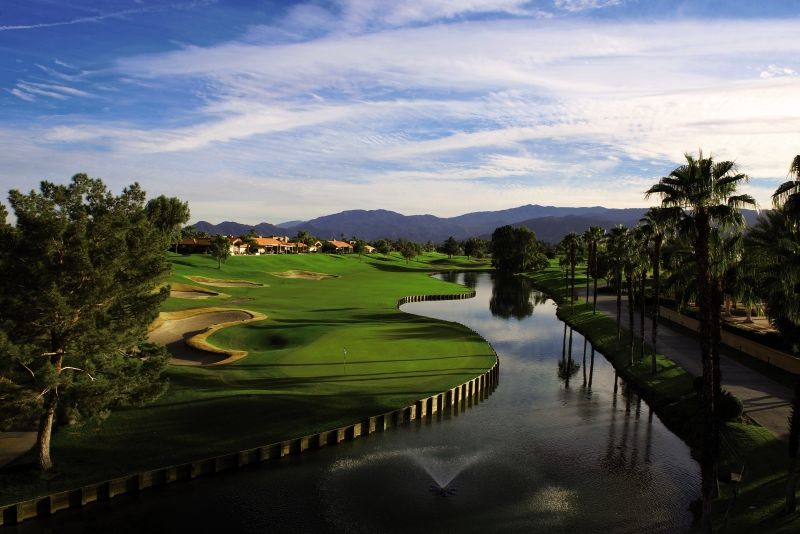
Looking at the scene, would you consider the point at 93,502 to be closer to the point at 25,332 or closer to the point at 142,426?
the point at 142,426

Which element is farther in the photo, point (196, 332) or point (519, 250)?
point (519, 250)

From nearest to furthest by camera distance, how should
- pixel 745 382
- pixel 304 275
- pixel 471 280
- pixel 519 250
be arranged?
pixel 745 382
pixel 304 275
pixel 471 280
pixel 519 250

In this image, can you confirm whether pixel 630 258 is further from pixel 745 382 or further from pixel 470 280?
pixel 470 280

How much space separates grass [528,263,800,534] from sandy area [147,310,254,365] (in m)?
38.6

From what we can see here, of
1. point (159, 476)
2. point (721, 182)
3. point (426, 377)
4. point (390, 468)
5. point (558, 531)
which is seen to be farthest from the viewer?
point (426, 377)

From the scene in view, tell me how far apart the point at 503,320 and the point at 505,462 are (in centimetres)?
5862

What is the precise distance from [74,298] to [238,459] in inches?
498

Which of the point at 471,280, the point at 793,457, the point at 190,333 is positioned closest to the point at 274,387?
the point at 190,333

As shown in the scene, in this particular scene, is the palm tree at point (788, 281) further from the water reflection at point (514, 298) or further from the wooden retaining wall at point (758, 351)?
the water reflection at point (514, 298)

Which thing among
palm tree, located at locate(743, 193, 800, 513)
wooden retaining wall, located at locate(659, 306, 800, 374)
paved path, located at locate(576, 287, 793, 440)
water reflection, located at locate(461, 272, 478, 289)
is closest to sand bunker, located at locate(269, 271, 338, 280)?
water reflection, located at locate(461, 272, 478, 289)

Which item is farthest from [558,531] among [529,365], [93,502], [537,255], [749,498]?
[537,255]

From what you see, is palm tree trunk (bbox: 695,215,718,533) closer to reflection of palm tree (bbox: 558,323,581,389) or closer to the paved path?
the paved path

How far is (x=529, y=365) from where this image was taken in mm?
58406

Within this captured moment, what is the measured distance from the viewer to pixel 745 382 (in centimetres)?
4559
